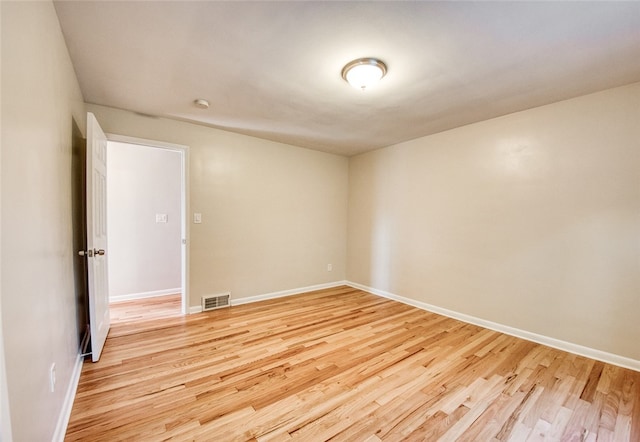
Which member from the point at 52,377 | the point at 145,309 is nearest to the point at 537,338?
the point at 52,377

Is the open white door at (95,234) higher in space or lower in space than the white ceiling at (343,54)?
lower

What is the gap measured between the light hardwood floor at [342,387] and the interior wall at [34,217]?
466mm

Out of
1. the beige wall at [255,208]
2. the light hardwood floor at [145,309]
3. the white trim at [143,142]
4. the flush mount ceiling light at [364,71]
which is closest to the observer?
the flush mount ceiling light at [364,71]

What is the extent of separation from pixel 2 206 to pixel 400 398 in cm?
224

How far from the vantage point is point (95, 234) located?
218 centimetres

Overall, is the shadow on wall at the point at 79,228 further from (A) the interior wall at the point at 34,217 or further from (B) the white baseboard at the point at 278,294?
(B) the white baseboard at the point at 278,294

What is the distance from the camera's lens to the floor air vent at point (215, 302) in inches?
135

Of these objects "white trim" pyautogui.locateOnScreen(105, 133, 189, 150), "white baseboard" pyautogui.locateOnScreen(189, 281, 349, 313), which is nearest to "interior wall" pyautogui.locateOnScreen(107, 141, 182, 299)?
"white trim" pyautogui.locateOnScreen(105, 133, 189, 150)

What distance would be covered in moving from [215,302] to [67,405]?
1.90 m

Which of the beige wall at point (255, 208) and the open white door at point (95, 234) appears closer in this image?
the open white door at point (95, 234)

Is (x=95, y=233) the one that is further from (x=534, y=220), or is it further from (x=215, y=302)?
(x=534, y=220)

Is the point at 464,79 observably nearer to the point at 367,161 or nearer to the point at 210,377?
the point at 367,161

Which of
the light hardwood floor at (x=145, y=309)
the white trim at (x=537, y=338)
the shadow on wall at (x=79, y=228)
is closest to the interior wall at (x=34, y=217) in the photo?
the shadow on wall at (x=79, y=228)

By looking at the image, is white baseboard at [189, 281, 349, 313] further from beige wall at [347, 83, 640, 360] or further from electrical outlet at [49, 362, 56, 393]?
electrical outlet at [49, 362, 56, 393]
